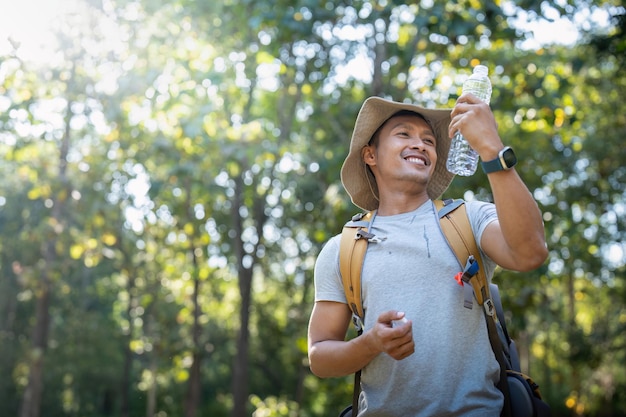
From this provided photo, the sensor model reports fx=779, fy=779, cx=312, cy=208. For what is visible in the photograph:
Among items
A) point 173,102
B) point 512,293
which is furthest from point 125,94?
point 512,293

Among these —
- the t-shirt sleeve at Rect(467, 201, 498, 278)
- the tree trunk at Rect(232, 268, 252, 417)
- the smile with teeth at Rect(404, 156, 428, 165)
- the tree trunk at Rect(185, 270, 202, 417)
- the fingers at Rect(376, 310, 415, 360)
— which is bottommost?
the tree trunk at Rect(185, 270, 202, 417)

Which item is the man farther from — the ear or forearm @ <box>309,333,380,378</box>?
the ear

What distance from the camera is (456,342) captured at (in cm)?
262

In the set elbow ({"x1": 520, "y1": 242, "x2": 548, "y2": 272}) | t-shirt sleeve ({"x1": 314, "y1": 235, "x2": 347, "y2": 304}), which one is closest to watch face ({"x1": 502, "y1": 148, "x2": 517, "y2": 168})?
elbow ({"x1": 520, "y1": 242, "x2": 548, "y2": 272})

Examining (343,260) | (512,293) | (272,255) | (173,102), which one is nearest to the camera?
(343,260)

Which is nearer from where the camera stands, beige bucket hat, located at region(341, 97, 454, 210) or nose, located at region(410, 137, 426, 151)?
nose, located at region(410, 137, 426, 151)

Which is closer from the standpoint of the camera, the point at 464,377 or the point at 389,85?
the point at 464,377

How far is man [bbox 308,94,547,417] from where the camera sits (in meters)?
2.46

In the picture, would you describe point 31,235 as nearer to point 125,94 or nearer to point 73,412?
point 125,94

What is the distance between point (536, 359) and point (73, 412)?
914 inches

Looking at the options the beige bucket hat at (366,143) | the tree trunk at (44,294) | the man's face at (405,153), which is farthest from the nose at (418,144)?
the tree trunk at (44,294)

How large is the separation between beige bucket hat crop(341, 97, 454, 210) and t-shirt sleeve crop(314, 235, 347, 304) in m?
0.40

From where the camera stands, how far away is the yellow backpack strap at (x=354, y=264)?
281 cm

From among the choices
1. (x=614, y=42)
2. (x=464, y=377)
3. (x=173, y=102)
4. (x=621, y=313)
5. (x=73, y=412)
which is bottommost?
(x=73, y=412)
